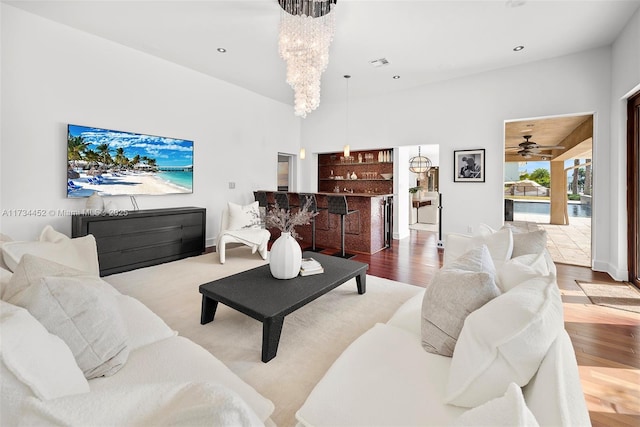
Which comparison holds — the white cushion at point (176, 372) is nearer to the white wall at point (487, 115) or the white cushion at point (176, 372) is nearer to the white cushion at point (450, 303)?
the white cushion at point (450, 303)

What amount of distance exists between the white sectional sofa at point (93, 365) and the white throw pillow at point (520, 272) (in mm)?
1188

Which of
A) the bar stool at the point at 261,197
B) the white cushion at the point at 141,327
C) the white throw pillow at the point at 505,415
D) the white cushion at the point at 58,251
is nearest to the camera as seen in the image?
the white throw pillow at the point at 505,415

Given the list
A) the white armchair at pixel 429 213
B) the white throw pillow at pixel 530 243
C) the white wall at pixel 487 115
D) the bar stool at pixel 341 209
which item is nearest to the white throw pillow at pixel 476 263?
the white throw pillow at pixel 530 243

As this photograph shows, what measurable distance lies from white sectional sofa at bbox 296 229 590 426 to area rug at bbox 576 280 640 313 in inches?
100

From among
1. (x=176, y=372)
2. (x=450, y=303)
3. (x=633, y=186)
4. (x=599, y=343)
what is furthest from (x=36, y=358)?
(x=633, y=186)

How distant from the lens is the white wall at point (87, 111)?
3549mm

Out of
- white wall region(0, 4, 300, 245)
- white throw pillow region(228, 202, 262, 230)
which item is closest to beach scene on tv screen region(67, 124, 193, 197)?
white wall region(0, 4, 300, 245)

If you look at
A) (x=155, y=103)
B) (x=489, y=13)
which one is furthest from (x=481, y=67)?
(x=155, y=103)

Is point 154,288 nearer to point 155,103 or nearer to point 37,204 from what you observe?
point 37,204

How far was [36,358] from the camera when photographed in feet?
2.60

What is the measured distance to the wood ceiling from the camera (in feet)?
18.7

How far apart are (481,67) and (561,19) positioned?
1458mm

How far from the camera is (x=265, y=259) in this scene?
4648 millimetres

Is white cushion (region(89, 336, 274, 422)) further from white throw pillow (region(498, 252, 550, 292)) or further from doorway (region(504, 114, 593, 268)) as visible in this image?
doorway (region(504, 114, 593, 268))
